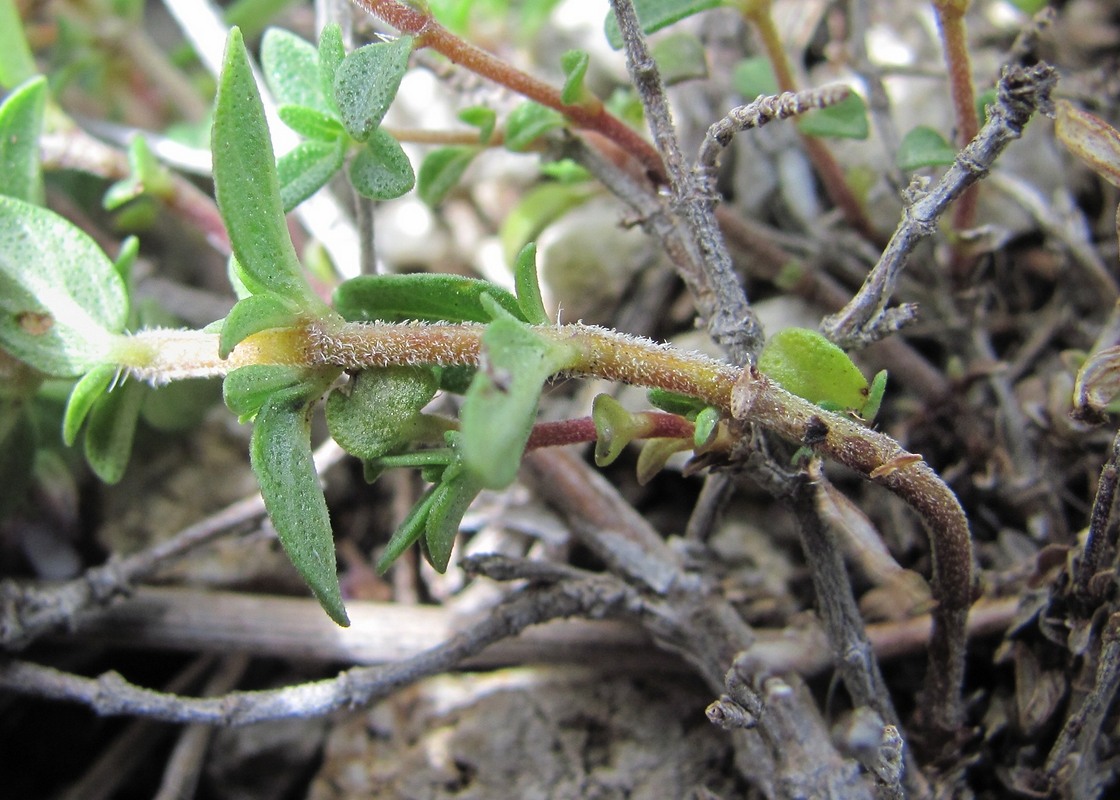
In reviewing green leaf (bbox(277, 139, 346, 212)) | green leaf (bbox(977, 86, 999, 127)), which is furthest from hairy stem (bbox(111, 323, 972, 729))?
green leaf (bbox(977, 86, 999, 127))

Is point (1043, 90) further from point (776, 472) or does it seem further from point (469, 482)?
point (469, 482)

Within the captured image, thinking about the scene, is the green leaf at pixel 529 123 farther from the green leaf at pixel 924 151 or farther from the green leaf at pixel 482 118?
the green leaf at pixel 924 151

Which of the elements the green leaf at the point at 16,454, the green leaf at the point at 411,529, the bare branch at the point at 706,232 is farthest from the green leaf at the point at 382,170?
the green leaf at the point at 16,454

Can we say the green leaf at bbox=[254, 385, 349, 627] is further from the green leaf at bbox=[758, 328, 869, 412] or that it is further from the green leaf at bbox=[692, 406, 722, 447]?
the green leaf at bbox=[758, 328, 869, 412]

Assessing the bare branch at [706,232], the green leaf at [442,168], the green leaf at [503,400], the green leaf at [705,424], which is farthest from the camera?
the green leaf at [442,168]

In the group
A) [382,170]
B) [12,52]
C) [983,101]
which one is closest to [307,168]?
[382,170]
